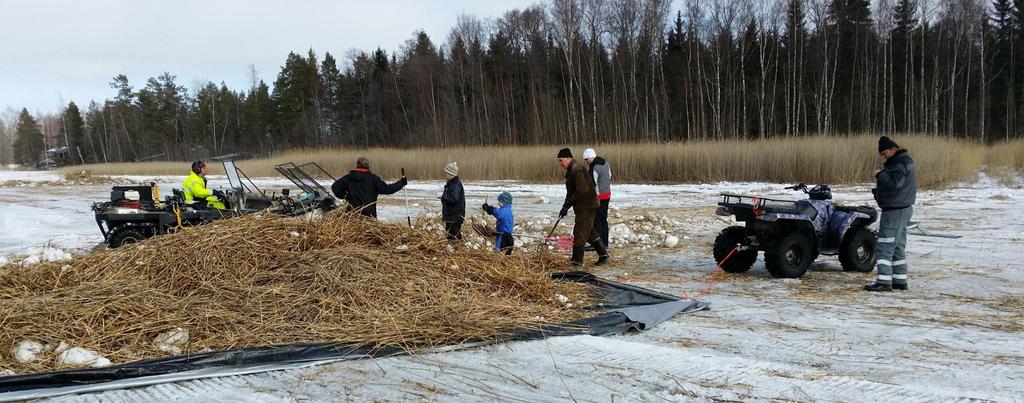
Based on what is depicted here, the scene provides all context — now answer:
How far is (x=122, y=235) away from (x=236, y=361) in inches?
227

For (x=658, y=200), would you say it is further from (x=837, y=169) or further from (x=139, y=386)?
(x=139, y=386)

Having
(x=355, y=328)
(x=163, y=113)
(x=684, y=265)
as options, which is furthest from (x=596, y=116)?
(x=163, y=113)

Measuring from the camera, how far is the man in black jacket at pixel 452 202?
766 cm

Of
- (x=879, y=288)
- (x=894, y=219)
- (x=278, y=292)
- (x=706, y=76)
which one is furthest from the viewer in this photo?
(x=706, y=76)

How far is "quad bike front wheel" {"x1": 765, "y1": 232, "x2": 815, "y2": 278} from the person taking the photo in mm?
6328

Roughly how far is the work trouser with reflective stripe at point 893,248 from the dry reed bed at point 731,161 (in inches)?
545

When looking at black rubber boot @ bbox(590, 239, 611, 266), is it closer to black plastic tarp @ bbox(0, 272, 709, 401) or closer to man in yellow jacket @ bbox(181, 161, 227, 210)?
black plastic tarp @ bbox(0, 272, 709, 401)

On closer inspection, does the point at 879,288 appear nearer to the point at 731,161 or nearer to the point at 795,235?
the point at 795,235

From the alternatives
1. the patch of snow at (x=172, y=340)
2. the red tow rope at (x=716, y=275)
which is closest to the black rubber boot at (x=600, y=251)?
the red tow rope at (x=716, y=275)

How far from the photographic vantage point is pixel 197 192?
8688 millimetres

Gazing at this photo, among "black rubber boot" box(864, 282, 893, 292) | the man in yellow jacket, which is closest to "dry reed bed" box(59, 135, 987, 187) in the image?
"black rubber boot" box(864, 282, 893, 292)

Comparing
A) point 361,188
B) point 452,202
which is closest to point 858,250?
point 452,202

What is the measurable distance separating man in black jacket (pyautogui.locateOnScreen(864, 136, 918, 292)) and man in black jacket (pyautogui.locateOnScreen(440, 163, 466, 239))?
14.9ft

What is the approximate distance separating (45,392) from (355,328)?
1658 millimetres
